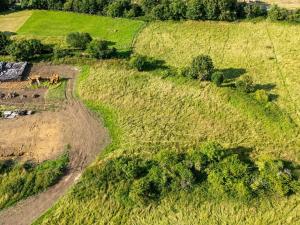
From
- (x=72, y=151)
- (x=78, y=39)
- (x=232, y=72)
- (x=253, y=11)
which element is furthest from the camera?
(x=253, y=11)

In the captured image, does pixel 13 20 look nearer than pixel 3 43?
No

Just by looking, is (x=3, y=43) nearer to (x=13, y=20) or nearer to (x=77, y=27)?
(x=13, y=20)

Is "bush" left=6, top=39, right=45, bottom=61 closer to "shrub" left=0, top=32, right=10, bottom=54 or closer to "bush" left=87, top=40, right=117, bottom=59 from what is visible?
"shrub" left=0, top=32, right=10, bottom=54

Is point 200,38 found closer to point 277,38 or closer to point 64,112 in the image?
point 277,38

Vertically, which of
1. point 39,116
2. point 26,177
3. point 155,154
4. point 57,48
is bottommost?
point 26,177

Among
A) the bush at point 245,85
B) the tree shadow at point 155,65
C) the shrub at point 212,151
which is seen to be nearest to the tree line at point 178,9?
the tree shadow at point 155,65

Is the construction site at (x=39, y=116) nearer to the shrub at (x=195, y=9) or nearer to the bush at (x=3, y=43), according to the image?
the bush at (x=3, y=43)

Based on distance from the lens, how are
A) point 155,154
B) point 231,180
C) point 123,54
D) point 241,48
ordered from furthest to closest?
1. point 241,48
2. point 123,54
3. point 155,154
4. point 231,180

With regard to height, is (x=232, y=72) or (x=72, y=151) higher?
(x=232, y=72)

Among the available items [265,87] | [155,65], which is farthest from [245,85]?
[155,65]
